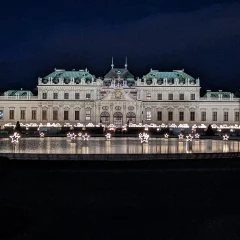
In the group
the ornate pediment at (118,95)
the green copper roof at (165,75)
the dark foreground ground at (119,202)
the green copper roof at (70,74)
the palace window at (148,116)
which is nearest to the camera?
the dark foreground ground at (119,202)

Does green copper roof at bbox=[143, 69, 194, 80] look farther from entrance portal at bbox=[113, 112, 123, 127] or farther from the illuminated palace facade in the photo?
entrance portal at bbox=[113, 112, 123, 127]

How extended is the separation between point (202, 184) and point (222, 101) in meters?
64.8

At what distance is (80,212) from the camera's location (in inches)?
421

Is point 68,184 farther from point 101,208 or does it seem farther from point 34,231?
point 34,231

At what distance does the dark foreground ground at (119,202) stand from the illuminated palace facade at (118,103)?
5918 centimetres

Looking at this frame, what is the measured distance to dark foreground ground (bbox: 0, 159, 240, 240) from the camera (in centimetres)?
934

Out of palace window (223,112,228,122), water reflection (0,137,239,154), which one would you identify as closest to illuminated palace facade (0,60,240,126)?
palace window (223,112,228,122)

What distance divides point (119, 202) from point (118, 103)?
65.3 metres

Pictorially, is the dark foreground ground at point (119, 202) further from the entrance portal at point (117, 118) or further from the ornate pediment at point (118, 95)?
the entrance portal at point (117, 118)

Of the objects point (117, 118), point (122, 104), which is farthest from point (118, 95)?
point (117, 118)

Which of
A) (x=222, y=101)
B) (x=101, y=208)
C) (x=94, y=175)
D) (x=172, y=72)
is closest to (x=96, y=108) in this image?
(x=172, y=72)

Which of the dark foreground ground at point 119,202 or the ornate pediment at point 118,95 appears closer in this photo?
the dark foreground ground at point 119,202

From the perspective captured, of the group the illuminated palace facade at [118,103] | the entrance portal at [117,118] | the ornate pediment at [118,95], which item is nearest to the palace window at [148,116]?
the illuminated palace facade at [118,103]

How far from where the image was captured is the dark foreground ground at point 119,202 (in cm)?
934
